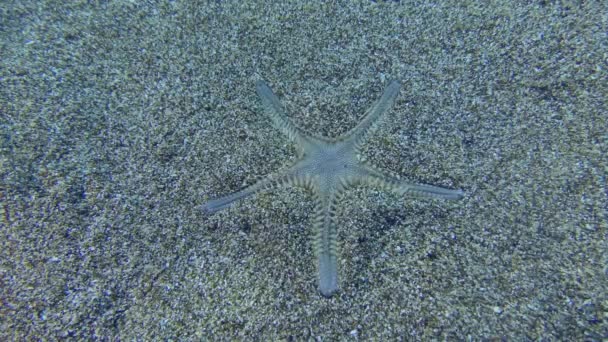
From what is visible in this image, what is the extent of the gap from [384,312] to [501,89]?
1690mm

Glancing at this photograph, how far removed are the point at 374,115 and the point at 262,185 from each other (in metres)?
0.88

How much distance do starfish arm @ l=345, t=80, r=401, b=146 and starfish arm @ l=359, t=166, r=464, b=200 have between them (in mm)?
224

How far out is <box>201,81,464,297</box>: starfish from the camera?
2176mm

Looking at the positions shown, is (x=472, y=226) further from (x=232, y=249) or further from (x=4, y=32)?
(x=4, y=32)

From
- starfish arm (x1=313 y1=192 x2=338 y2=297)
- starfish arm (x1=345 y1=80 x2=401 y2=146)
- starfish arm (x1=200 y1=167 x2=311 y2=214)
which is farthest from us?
starfish arm (x1=345 y1=80 x2=401 y2=146)

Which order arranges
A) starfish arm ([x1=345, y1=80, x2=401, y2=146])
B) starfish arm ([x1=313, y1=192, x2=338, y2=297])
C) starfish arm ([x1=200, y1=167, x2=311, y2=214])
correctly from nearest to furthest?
starfish arm ([x1=313, y1=192, x2=338, y2=297]) → starfish arm ([x1=200, y1=167, x2=311, y2=214]) → starfish arm ([x1=345, y1=80, x2=401, y2=146])

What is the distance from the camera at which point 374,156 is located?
7.83ft

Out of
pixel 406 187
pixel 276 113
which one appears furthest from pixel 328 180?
pixel 276 113

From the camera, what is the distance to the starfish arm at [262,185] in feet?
7.39

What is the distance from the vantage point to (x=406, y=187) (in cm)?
222

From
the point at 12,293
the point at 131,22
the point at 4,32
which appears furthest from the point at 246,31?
the point at 12,293

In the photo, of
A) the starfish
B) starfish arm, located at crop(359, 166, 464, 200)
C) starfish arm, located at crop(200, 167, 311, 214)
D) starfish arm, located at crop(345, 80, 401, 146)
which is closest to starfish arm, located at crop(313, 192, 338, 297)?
the starfish

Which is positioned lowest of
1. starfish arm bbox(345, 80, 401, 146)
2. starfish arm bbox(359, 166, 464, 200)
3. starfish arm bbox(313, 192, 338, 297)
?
starfish arm bbox(313, 192, 338, 297)

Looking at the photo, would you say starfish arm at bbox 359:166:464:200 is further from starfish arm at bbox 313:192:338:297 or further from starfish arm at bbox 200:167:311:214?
starfish arm at bbox 200:167:311:214
